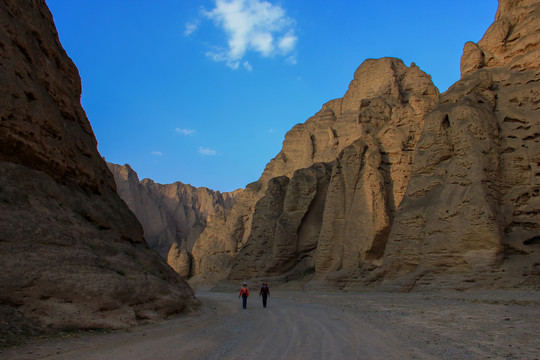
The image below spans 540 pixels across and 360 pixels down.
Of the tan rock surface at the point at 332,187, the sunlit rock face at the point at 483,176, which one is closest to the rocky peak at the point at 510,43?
the sunlit rock face at the point at 483,176

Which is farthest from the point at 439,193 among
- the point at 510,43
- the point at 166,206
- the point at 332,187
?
the point at 166,206

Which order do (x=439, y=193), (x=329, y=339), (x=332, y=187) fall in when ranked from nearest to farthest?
(x=329, y=339), (x=439, y=193), (x=332, y=187)

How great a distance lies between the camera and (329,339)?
26.8 feet

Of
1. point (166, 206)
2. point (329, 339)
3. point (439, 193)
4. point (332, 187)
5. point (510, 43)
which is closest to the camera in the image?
point (329, 339)

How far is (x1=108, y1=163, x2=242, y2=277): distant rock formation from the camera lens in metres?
88.4

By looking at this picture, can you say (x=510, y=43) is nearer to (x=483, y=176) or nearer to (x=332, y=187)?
(x=483, y=176)

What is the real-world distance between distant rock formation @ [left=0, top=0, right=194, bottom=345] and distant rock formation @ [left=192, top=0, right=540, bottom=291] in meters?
13.5

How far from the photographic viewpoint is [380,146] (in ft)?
104

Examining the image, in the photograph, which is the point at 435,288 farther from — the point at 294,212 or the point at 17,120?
the point at 294,212

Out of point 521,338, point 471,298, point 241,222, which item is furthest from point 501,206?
point 241,222

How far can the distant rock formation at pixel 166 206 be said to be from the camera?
290ft

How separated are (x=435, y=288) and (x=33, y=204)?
1701 centimetres

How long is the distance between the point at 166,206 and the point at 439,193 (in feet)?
292

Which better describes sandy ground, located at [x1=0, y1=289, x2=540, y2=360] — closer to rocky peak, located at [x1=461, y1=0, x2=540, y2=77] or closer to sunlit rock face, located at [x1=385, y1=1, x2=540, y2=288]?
sunlit rock face, located at [x1=385, y1=1, x2=540, y2=288]
